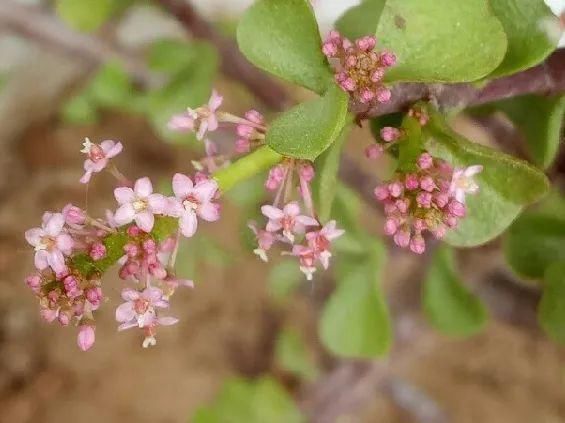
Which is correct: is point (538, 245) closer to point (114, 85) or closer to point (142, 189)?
point (142, 189)

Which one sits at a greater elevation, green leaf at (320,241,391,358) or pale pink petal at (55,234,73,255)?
pale pink petal at (55,234,73,255)

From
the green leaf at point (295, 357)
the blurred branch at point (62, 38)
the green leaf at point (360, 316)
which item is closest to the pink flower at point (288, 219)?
the green leaf at point (360, 316)

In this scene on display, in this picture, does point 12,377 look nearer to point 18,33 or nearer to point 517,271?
point 18,33

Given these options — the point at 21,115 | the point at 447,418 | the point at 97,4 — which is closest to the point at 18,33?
the point at 97,4

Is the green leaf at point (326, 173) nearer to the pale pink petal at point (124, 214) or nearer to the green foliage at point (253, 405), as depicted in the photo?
the pale pink petal at point (124, 214)

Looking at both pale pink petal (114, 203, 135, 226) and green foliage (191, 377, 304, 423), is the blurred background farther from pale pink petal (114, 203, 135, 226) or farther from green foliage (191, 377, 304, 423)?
pale pink petal (114, 203, 135, 226)

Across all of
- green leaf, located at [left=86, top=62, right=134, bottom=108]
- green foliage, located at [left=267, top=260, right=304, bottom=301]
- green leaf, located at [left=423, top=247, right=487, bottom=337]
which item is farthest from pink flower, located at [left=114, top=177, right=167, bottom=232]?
green leaf, located at [left=86, top=62, right=134, bottom=108]
